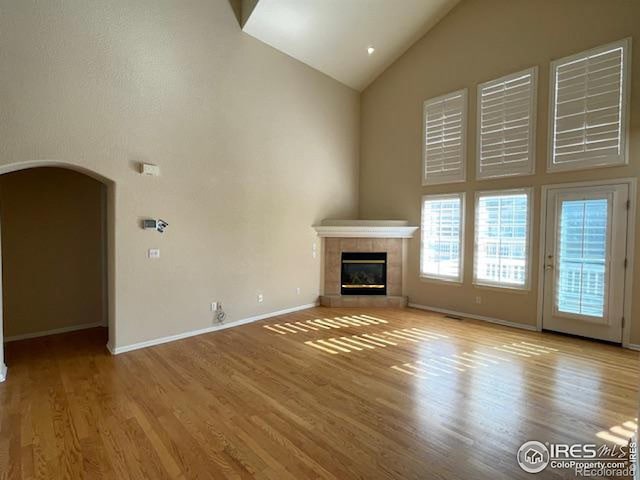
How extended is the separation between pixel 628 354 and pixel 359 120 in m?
5.78

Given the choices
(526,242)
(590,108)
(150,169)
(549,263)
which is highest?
(590,108)

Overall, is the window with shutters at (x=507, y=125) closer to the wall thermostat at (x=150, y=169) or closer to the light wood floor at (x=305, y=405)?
the light wood floor at (x=305, y=405)

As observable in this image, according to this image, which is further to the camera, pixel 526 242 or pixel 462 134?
pixel 462 134

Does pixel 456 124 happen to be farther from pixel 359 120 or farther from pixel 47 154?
pixel 47 154

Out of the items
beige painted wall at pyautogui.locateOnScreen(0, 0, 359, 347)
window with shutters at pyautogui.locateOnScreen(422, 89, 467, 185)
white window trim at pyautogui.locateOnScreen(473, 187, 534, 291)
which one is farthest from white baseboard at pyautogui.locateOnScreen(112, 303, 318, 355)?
window with shutters at pyautogui.locateOnScreen(422, 89, 467, 185)

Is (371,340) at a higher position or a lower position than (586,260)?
lower

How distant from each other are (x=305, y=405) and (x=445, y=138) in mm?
4928

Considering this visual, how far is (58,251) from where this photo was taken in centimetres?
466

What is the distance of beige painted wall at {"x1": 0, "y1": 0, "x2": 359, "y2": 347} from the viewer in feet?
11.1

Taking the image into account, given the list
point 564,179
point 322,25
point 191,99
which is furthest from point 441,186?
point 191,99

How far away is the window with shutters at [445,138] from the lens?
559cm

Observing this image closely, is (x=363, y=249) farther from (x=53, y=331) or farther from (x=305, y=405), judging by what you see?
(x=53, y=331)

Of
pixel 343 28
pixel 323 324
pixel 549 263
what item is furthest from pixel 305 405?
pixel 343 28

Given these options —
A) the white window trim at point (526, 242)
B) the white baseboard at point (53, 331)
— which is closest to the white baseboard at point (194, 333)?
the white baseboard at point (53, 331)
